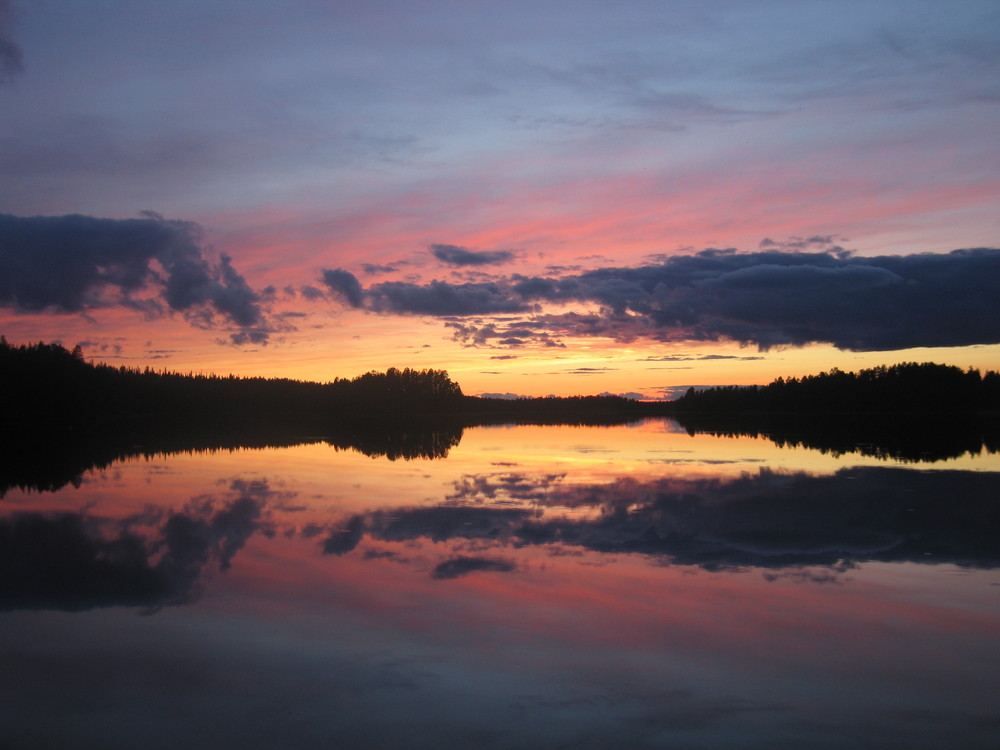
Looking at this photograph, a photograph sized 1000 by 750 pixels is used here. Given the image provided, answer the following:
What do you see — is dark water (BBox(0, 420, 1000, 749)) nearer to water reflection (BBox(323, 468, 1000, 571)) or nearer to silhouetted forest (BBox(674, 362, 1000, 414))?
water reflection (BBox(323, 468, 1000, 571))

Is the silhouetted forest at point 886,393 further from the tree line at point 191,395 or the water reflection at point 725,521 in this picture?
the water reflection at point 725,521

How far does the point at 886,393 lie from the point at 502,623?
133 metres

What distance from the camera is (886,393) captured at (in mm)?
125188

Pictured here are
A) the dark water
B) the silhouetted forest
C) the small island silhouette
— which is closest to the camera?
the dark water

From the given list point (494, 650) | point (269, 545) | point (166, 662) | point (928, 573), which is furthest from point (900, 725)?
point (269, 545)

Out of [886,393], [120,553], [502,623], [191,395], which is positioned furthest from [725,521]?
[886,393]

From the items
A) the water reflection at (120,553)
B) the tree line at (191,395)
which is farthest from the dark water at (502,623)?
the tree line at (191,395)

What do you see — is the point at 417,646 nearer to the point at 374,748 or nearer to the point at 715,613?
the point at 374,748

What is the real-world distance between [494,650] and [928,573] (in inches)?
275

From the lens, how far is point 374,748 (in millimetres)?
5727

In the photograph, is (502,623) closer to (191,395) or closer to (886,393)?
(191,395)

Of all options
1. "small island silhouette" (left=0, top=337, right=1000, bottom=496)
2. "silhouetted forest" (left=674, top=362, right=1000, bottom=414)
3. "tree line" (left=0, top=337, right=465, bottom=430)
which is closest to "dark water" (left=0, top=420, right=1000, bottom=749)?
"small island silhouette" (left=0, top=337, right=1000, bottom=496)

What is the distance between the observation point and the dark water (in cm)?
616

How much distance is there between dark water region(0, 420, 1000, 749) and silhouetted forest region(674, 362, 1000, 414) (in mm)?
119191
